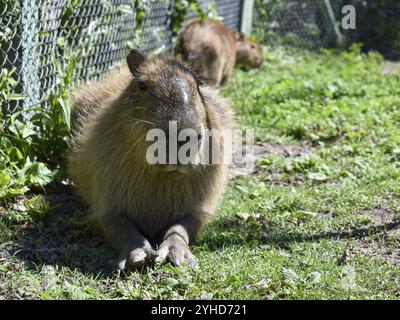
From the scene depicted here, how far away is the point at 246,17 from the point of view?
35.1 ft

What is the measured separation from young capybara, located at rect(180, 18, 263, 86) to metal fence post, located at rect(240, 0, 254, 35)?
938 mm

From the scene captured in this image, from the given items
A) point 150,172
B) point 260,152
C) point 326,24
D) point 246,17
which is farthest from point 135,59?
point 326,24

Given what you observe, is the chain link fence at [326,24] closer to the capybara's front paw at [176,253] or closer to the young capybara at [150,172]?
the young capybara at [150,172]

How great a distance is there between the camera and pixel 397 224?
4340 mm

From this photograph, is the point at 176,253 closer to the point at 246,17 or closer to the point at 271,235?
the point at 271,235

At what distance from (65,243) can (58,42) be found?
6.06 ft

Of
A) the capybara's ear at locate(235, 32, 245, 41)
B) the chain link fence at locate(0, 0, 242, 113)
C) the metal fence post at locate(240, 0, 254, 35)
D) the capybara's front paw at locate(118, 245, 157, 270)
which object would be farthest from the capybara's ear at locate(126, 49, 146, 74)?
the metal fence post at locate(240, 0, 254, 35)

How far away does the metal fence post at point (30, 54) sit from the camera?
16.7 feet

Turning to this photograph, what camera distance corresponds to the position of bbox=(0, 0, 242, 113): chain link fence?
16.4 ft

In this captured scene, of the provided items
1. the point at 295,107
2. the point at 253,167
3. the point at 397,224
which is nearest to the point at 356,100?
the point at 295,107

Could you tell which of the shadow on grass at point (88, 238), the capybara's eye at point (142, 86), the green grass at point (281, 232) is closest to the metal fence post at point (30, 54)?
the green grass at point (281, 232)

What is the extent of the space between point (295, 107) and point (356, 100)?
70 cm
